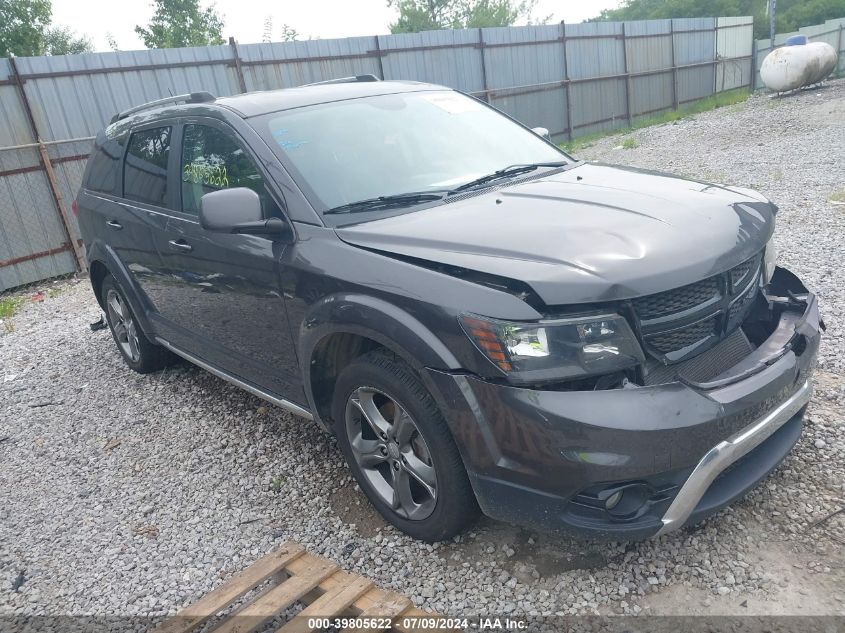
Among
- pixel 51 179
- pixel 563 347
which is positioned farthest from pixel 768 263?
pixel 51 179

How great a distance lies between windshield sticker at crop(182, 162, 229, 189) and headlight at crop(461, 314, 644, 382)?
A: 191 cm

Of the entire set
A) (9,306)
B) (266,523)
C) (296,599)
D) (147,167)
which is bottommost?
(9,306)

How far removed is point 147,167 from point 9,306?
5319mm

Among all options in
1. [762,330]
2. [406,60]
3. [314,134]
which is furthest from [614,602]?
[406,60]

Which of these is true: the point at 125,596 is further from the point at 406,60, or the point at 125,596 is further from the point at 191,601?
the point at 406,60

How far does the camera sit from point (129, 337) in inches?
206

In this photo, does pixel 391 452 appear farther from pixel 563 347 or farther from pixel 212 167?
pixel 212 167

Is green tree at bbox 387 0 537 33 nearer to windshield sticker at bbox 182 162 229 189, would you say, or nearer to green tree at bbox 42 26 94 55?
green tree at bbox 42 26 94 55

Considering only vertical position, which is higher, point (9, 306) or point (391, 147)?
point (391, 147)

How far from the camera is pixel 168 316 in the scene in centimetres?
431

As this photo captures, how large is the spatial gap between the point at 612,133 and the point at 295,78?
9.24m

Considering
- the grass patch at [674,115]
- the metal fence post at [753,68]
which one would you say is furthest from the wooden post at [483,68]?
the metal fence post at [753,68]

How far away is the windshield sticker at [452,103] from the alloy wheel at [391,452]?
6.08 ft

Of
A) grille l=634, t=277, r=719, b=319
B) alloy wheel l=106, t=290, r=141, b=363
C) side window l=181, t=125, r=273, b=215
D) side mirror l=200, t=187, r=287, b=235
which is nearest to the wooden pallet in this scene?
grille l=634, t=277, r=719, b=319
